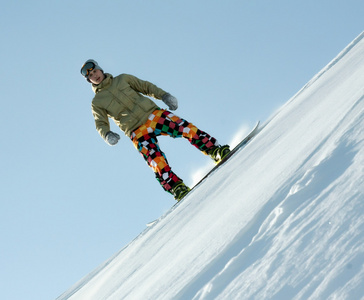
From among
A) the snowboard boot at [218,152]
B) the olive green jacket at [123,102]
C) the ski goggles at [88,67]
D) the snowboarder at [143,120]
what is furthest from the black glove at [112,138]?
the snowboard boot at [218,152]

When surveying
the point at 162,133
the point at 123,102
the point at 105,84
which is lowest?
the point at 162,133

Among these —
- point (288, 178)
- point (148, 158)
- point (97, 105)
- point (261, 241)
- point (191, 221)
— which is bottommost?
point (261, 241)

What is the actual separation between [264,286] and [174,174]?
13.1ft

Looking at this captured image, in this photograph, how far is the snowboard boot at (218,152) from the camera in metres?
5.08

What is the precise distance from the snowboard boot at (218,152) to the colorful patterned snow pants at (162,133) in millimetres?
59

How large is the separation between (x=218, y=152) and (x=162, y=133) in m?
0.67

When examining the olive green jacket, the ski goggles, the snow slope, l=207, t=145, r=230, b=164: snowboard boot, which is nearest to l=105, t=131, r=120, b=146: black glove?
the olive green jacket

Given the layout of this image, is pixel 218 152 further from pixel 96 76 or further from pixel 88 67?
pixel 88 67

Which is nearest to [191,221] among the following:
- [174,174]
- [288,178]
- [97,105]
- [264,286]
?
[288,178]

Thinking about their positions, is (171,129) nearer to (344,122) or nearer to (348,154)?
(344,122)

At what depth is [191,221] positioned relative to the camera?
294 cm

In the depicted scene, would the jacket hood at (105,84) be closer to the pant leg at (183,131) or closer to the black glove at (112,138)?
the black glove at (112,138)

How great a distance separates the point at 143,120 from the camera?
17.7ft

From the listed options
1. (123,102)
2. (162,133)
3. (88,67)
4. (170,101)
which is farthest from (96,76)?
(162,133)
